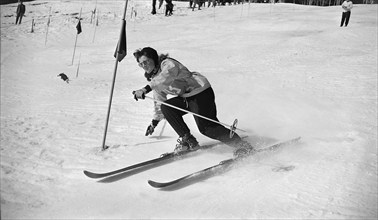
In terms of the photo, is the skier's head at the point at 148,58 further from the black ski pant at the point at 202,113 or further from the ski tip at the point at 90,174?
the ski tip at the point at 90,174

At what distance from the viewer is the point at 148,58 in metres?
3.84

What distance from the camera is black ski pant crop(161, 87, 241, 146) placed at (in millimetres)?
3980

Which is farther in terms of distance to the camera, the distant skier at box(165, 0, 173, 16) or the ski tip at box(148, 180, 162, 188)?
the distant skier at box(165, 0, 173, 16)

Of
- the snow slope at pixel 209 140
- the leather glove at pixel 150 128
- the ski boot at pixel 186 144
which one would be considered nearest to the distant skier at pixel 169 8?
the snow slope at pixel 209 140

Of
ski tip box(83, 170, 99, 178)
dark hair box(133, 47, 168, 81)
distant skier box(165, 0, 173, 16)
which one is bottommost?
ski tip box(83, 170, 99, 178)

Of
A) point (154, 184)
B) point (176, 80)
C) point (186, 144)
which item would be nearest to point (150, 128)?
point (186, 144)

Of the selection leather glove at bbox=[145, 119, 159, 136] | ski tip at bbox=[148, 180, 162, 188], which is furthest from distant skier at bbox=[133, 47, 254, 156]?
ski tip at bbox=[148, 180, 162, 188]

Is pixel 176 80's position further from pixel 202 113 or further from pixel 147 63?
pixel 202 113

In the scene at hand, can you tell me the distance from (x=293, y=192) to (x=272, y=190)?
0.56ft

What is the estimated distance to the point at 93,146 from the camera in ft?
14.0

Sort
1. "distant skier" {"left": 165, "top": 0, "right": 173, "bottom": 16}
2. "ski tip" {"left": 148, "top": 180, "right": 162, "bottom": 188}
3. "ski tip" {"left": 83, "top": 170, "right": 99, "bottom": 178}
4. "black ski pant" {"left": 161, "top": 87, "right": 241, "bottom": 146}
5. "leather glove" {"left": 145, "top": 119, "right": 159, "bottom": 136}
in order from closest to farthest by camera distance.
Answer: "ski tip" {"left": 148, "top": 180, "right": 162, "bottom": 188}
"ski tip" {"left": 83, "top": 170, "right": 99, "bottom": 178}
"black ski pant" {"left": 161, "top": 87, "right": 241, "bottom": 146}
"leather glove" {"left": 145, "top": 119, "right": 159, "bottom": 136}
"distant skier" {"left": 165, "top": 0, "right": 173, "bottom": 16}

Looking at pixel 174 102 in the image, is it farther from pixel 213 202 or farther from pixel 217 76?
pixel 217 76

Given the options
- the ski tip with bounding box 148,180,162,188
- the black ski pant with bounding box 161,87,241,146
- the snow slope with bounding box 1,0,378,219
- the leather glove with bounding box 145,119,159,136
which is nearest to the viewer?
the snow slope with bounding box 1,0,378,219

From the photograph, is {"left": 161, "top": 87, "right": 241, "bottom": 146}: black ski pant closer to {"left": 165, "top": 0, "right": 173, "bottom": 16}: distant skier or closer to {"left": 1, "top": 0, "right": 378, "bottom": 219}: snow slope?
{"left": 1, "top": 0, "right": 378, "bottom": 219}: snow slope
